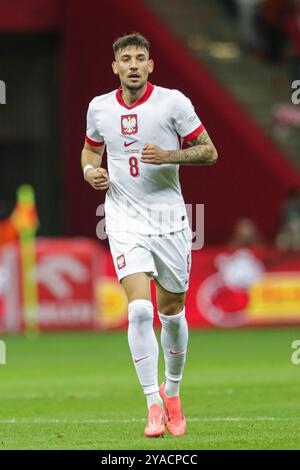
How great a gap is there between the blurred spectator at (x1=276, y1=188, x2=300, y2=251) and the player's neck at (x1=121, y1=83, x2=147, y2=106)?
12914mm

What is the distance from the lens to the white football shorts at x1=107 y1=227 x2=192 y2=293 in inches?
364

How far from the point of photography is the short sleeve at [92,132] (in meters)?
9.59

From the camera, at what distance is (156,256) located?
9.42 m

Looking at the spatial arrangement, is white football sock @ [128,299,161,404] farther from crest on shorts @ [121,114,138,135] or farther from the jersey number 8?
crest on shorts @ [121,114,138,135]

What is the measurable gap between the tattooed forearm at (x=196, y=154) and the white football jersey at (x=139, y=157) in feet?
0.18

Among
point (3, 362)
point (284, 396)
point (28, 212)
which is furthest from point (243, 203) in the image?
point (284, 396)

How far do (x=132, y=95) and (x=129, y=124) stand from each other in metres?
0.20

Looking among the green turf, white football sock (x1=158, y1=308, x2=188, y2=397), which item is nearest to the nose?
white football sock (x1=158, y1=308, x2=188, y2=397)

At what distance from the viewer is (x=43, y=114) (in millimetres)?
28578

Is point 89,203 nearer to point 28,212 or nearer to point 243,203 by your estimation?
point 243,203

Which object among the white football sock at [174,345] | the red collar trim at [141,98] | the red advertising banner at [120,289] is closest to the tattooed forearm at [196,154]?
the red collar trim at [141,98]

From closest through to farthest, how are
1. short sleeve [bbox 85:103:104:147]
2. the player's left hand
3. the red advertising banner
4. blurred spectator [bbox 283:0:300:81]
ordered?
the player's left hand, short sleeve [bbox 85:103:104:147], the red advertising banner, blurred spectator [bbox 283:0:300:81]

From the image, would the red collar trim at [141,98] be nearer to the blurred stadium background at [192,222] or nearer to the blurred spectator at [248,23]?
the blurred stadium background at [192,222]

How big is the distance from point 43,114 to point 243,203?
16.4 feet
